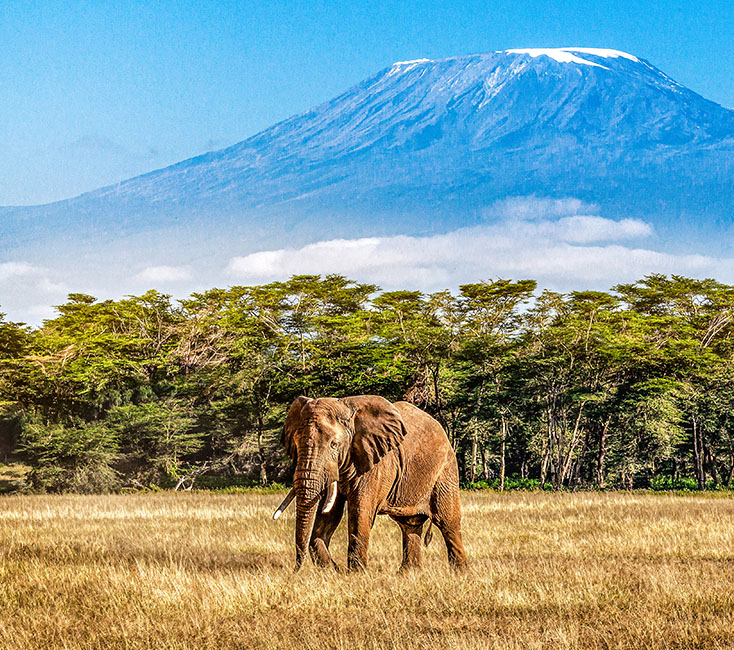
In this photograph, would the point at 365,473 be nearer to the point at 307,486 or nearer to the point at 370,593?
the point at 307,486

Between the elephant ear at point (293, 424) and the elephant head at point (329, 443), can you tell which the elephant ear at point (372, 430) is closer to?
the elephant head at point (329, 443)

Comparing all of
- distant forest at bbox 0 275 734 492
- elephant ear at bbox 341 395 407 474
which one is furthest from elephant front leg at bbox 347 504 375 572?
distant forest at bbox 0 275 734 492

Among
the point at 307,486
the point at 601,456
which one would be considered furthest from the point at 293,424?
the point at 601,456

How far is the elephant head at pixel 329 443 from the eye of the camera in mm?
8969

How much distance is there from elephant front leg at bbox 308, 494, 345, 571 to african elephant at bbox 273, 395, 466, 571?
0.04 feet

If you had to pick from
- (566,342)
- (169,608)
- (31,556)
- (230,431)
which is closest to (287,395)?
(230,431)

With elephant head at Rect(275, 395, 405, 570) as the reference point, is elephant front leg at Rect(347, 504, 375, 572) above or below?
below

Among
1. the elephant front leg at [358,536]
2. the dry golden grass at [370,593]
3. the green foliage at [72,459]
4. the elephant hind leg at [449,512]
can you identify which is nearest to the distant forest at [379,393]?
the green foliage at [72,459]

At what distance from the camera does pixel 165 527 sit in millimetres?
16219

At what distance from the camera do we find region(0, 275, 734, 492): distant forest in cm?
3566

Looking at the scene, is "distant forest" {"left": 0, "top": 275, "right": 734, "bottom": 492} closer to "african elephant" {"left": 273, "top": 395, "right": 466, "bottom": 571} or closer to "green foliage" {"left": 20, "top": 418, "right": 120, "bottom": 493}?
"green foliage" {"left": 20, "top": 418, "right": 120, "bottom": 493}

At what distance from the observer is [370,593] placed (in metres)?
8.41

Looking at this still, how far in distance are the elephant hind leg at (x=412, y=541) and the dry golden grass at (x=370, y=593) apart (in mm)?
254

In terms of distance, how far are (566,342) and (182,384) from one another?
699 inches
